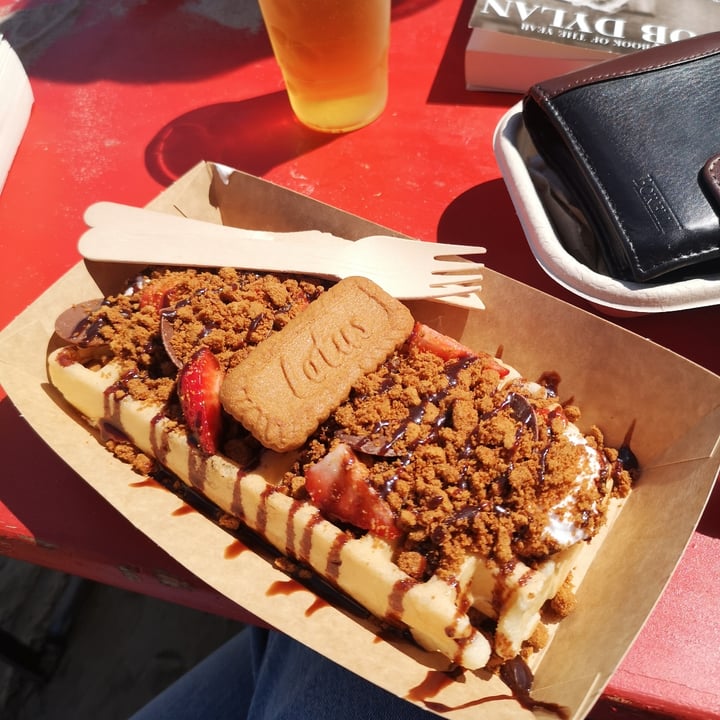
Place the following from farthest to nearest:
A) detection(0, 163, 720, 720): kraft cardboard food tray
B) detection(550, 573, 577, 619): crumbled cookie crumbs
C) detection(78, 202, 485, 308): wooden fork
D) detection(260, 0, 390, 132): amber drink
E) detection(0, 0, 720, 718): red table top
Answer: detection(260, 0, 390, 132): amber drink, detection(78, 202, 485, 308): wooden fork, detection(0, 0, 720, 718): red table top, detection(550, 573, 577, 619): crumbled cookie crumbs, detection(0, 163, 720, 720): kraft cardboard food tray

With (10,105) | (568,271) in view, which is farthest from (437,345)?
(10,105)

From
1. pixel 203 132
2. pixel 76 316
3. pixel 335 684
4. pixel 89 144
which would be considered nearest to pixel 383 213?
pixel 203 132

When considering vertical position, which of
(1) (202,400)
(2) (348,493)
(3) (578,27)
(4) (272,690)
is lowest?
(4) (272,690)

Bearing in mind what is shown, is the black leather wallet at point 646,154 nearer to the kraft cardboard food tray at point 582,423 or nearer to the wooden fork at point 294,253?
the kraft cardboard food tray at point 582,423

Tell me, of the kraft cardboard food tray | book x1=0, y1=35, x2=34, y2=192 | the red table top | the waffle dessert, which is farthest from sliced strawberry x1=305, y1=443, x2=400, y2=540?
book x1=0, y1=35, x2=34, y2=192

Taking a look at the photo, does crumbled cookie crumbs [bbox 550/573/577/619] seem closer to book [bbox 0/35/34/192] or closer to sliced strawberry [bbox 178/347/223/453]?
sliced strawberry [bbox 178/347/223/453]

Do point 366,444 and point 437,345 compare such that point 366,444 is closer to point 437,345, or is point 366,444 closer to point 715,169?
point 437,345
